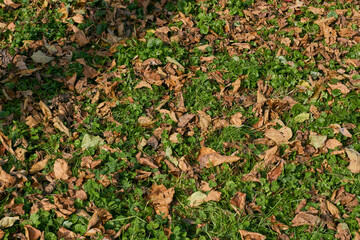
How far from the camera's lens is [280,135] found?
12.0 feet

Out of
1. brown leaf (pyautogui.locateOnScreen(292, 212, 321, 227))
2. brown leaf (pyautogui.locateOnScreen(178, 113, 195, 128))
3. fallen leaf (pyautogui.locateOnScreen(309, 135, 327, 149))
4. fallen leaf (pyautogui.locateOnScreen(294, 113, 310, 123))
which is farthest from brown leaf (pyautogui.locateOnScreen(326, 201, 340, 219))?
brown leaf (pyautogui.locateOnScreen(178, 113, 195, 128))

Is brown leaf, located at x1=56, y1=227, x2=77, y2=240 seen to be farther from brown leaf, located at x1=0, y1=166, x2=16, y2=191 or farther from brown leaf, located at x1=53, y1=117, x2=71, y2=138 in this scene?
brown leaf, located at x1=53, y1=117, x2=71, y2=138

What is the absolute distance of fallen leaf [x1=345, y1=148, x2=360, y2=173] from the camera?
11.3 ft

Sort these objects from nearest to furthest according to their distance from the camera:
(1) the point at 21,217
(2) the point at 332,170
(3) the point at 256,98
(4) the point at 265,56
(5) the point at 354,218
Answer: (1) the point at 21,217, (5) the point at 354,218, (2) the point at 332,170, (3) the point at 256,98, (4) the point at 265,56

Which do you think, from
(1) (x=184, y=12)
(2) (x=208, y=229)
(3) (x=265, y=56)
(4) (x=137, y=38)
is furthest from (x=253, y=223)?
(1) (x=184, y=12)

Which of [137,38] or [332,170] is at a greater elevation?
[137,38]

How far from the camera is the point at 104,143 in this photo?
3.51 m

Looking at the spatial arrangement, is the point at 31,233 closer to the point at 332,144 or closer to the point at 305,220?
the point at 305,220

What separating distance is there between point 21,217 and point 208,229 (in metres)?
1.39

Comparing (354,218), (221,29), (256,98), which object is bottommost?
(354,218)

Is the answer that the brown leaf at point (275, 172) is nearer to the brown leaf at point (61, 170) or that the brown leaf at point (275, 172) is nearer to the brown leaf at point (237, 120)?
the brown leaf at point (237, 120)

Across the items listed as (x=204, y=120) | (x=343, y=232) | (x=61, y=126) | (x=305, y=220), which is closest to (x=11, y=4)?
(x=61, y=126)

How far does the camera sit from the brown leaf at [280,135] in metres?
3.63

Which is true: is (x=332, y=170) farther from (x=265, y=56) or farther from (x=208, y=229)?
(x=265, y=56)
